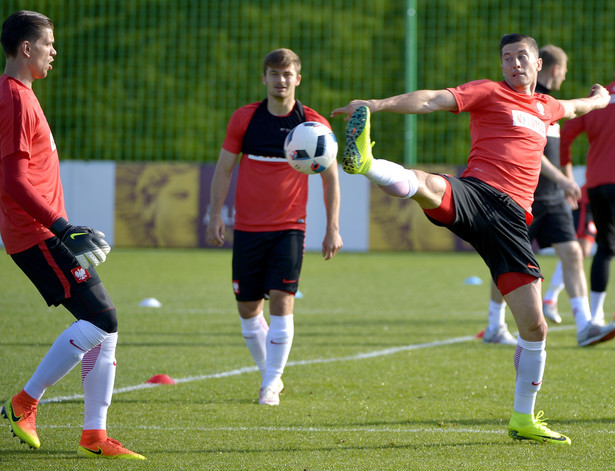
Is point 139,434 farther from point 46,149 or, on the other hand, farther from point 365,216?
point 365,216

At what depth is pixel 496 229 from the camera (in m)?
4.81

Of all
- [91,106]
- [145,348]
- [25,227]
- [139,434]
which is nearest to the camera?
[25,227]

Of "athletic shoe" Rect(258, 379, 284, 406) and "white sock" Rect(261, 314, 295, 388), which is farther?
"white sock" Rect(261, 314, 295, 388)

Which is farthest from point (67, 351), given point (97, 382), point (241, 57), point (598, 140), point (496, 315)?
point (241, 57)

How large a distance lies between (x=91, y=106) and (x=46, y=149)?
860 inches

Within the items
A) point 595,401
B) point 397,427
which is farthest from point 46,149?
point 595,401

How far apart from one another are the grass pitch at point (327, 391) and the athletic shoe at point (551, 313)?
369 mm

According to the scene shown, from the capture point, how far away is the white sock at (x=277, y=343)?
5.96 m

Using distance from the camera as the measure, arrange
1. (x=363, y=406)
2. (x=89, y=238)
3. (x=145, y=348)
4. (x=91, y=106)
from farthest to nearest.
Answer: (x=91, y=106), (x=145, y=348), (x=363, y=406), (x=89, y=238)

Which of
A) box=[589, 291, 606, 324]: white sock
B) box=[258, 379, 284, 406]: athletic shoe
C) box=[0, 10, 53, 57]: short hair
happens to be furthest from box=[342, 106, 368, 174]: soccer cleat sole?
box=[589, 291, 606, 324]: white sock

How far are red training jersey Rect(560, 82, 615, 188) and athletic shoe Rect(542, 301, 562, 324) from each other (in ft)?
5.47

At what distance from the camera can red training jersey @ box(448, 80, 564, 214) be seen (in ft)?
16.2

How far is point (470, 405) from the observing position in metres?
5.81

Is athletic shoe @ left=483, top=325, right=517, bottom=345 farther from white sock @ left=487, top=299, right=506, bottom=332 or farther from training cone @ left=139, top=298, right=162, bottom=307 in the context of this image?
training cone @ left=139, top=298, right=162, bottom=307
